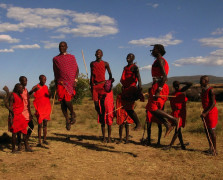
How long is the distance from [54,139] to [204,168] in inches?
201

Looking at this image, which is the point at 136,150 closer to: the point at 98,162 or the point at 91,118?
the point at 98,162

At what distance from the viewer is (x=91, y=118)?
16.1 metres

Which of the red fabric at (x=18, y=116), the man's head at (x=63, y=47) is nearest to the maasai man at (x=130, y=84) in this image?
the man's head at (x=63, y=47)

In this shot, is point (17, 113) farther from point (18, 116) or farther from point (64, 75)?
point (64, 75)

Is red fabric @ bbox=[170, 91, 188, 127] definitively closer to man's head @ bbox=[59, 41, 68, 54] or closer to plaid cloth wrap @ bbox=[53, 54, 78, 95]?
plaid cloth wrap @ bbox=[53, 54, 78, 95]

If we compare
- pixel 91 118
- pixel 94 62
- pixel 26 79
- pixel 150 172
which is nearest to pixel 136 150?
pixel 150 172

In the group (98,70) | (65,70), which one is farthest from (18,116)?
(98,70)

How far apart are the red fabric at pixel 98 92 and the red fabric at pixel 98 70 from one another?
184 mm

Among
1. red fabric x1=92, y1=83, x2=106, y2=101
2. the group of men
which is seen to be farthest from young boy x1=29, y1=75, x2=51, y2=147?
red fabric x1=92, y1=83, x2=106, y2=101

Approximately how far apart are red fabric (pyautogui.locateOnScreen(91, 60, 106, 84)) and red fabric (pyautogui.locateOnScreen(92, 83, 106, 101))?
184 millimetres

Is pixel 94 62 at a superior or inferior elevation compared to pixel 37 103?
superior

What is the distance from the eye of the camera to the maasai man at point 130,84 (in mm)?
7367

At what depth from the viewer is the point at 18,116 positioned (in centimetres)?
682

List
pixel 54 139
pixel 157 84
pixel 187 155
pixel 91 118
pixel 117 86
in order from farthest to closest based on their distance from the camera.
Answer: pixel 117 86 → pixel 91 118 → pixel 54 139 → pixel 187 155 → pixel 157 84
